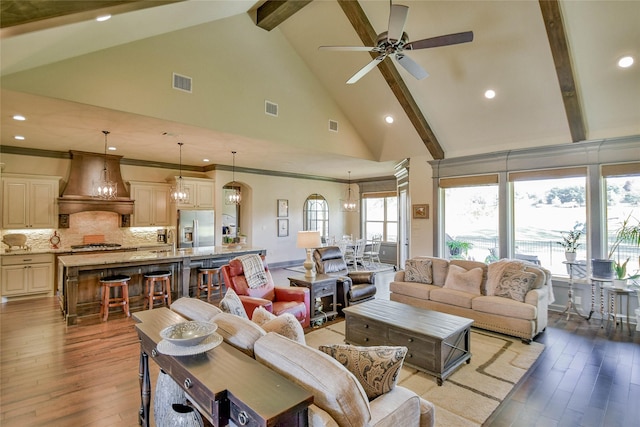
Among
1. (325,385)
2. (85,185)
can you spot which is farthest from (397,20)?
(85,185)

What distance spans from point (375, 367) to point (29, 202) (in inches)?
292

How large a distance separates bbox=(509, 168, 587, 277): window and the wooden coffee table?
333 cm

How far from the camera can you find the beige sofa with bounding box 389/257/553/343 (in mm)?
4082

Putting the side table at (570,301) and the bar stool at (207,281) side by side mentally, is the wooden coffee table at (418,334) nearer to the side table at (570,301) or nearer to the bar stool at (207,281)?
the side table at (570,301)

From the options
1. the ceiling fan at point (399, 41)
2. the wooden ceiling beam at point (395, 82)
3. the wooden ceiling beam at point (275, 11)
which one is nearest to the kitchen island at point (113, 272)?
the wooden ceiling beam at point (275, 11)

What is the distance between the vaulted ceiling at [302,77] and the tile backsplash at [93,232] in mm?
1547

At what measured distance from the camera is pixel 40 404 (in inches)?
104

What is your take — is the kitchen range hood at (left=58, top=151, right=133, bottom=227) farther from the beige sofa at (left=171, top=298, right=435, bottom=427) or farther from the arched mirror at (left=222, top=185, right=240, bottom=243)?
the beige sofa at (left=171, top=298, right=435, bottom=427)

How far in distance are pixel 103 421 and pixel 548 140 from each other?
700 centimetres

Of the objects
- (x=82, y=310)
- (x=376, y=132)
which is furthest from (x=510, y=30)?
(x=82, y=310)

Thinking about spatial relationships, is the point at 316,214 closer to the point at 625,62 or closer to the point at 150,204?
the point at 150,204

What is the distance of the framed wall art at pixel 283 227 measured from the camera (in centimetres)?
966

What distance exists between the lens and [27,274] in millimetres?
5809

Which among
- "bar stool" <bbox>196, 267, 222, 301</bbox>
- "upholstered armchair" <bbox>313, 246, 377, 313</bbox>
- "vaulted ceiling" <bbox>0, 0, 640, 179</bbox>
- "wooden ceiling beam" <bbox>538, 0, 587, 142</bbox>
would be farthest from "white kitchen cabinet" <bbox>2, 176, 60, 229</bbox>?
"wooden ceiling beam" <bbox>538, 0, 587, 142</bbox>
